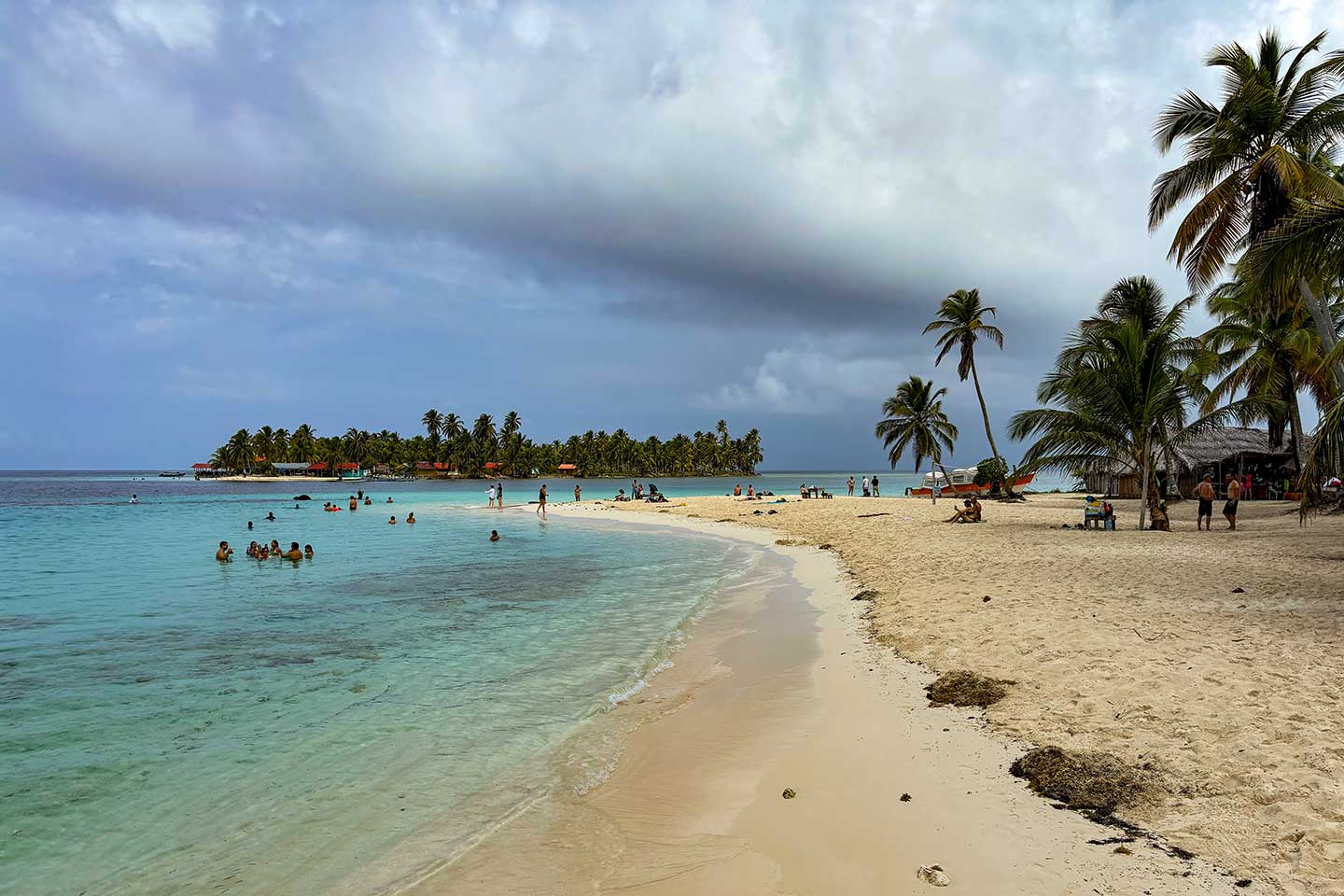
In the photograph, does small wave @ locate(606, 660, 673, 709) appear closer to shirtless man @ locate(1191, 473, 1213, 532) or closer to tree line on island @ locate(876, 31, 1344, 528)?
tree line on island @ locate(876, 31, 1344, 528)

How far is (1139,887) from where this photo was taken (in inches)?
132

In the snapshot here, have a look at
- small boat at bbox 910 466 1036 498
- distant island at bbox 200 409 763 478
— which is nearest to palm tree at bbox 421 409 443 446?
distant island at bbox 200 409 763 478

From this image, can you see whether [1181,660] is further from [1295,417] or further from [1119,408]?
[1295,417]

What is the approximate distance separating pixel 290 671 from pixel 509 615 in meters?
4.15

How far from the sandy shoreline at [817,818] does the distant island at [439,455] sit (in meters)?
128

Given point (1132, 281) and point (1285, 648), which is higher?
point (1132, 281)

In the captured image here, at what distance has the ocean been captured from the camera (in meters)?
A: 4.71

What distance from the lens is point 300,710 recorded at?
298 inches

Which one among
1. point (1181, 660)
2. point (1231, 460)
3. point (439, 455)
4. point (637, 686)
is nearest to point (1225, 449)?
point (1231, 460)

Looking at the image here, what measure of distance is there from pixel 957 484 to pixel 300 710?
47.1m

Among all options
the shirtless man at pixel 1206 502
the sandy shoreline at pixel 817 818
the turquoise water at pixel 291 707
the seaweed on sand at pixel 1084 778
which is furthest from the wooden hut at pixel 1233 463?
the seaweed on sand at pixel 1084 778

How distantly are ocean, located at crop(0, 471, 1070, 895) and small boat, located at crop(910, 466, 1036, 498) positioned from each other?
31029 mm

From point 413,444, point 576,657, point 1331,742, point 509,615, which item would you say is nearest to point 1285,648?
point 1331,742

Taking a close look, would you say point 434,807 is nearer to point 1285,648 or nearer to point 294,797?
point 294,797
